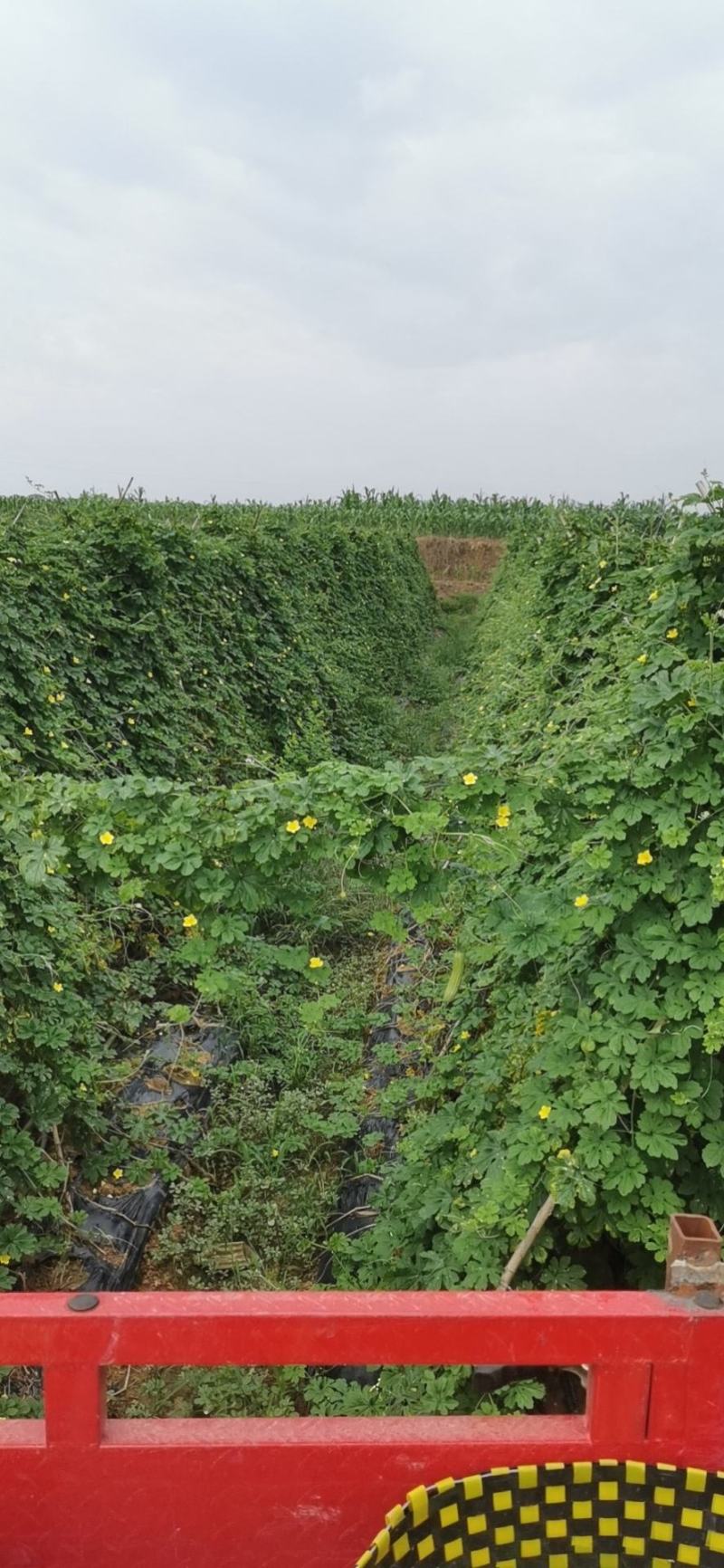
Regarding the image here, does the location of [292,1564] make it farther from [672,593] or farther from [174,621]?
[174,621]

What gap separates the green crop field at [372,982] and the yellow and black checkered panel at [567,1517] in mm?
789

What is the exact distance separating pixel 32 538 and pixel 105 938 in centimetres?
277

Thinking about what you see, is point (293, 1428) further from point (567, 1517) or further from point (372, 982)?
point (372, 982)

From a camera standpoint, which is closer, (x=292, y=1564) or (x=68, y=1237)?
(x=292, y=1564)

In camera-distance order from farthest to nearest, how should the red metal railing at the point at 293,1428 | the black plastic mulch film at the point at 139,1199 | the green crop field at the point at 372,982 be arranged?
the black plastic mulch film at the point at 139,1199 → the green crop field at the point at 372,982 → the red metal railing at the point at 293,1428

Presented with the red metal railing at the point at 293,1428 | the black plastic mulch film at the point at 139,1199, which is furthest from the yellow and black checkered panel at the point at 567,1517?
the black plastic mulch film at the point at 139,1199

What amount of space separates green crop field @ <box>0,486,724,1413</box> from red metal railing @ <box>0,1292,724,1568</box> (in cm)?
80

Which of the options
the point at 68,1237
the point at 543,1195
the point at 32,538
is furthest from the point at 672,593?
the point at 32,538

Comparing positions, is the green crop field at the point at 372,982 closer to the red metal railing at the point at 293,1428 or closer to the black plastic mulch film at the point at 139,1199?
the black plastic mulch film at the point at 139,1199

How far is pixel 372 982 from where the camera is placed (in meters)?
5.52

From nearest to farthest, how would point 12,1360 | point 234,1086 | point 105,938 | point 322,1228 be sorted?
point 12,1360 → point 322,1228 → point 234,1086 → point 105,938

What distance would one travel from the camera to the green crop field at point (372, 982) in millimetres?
2500

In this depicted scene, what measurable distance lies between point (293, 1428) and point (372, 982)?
390 centimetres

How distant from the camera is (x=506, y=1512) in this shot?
1.57 metres
